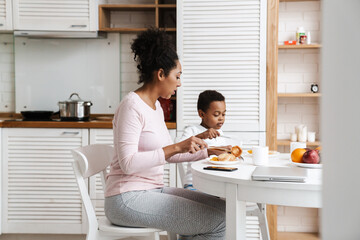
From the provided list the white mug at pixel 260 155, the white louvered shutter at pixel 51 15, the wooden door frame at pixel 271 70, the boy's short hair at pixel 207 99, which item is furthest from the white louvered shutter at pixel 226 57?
the white mug at pixel 260 155

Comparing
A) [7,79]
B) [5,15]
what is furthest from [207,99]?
[7,79]

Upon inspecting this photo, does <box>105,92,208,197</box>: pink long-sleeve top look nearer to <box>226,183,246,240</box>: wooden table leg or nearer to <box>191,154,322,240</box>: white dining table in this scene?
<box>191,154,322,240</box>: white dining table

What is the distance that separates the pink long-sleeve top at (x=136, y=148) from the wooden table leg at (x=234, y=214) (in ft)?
1.12

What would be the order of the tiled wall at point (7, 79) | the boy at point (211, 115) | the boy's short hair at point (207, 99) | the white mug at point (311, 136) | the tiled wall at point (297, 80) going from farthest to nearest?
the tiled wall at point (7, 79) < the tiled wall at point (297, 80) < the white mug at point (311, 136) < the boy's short hair at point (207, 99) < the boy at point (211, 115)

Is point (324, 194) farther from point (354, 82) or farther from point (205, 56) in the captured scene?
point (205, 56)

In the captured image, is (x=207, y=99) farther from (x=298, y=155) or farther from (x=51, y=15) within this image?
(x=51, y=15)

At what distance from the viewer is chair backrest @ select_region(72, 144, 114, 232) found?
6.31 ft

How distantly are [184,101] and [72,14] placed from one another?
3.89ft

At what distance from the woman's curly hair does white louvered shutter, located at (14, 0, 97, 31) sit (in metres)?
1.71

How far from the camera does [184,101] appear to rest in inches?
137

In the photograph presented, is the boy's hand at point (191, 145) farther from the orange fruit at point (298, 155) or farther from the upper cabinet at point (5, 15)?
the upper cabinet at point (5, 15)

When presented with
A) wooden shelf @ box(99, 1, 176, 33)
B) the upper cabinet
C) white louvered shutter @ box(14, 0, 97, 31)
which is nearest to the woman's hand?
wooden shelf @ box(99, 1, 176, 33)

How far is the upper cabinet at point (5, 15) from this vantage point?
3.61 metres

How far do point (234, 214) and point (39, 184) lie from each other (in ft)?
7.38
